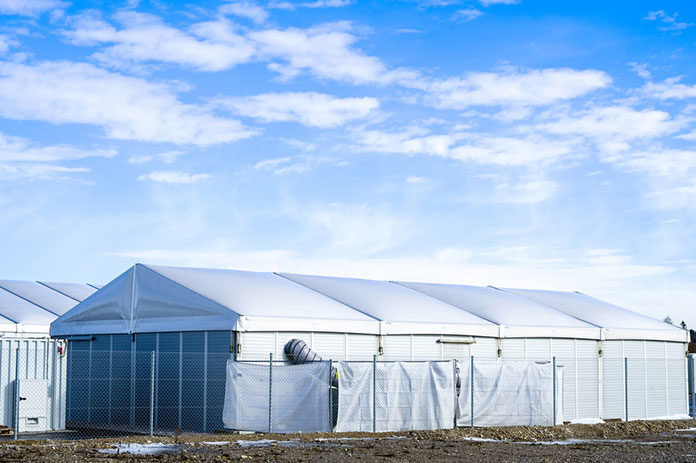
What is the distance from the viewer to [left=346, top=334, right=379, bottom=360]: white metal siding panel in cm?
2640

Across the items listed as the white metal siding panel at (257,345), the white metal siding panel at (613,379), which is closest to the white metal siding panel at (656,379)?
the white metal siding panel at (613,379)

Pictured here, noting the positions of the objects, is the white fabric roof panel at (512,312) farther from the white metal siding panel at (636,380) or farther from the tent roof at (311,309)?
the white metal siding panel at (636,380)

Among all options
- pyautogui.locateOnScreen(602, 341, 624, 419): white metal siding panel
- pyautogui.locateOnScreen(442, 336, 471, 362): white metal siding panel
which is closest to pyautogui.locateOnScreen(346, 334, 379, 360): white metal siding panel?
pyautogui.locateOnScreen(442, 336, 471, 362): white metal siding panel

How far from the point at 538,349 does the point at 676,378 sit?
7088 millimetres

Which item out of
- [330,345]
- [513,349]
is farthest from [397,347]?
[513,349]

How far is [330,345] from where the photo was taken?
85.3 ft

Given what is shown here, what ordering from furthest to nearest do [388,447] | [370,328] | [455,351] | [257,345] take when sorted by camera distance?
[455,351] → [370,328] → [257,345] → [388,447]

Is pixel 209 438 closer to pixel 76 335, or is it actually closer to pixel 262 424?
pixel 262 424

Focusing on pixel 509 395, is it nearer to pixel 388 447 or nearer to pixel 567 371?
pixel 567 371

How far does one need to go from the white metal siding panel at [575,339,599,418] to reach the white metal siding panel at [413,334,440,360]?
5987mm

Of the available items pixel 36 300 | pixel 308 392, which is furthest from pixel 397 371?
pixel 36 300

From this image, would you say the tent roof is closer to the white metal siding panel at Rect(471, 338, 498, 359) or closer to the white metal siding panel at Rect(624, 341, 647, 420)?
the white metal siding panel at Rect(471, 338, 498, 359)

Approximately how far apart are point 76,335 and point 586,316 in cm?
1773

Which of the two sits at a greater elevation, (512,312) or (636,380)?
(512,312)
